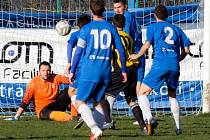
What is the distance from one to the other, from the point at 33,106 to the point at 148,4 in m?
4.48

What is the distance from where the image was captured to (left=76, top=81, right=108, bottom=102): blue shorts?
907 cm

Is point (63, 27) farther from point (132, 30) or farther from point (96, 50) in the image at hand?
point (96, 50)

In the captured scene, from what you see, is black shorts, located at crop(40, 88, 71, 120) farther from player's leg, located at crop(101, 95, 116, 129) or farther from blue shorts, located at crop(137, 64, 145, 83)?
player's leg, located at crop(101, 95, 116, 129)

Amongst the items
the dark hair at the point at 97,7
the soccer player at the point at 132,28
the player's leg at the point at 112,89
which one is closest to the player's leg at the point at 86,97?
the dark hair at the point at 97,7

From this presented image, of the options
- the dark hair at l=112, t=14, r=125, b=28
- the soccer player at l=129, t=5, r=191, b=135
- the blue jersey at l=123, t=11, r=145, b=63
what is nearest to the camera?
the soccer player at l=129, t=5, r=191, b=135

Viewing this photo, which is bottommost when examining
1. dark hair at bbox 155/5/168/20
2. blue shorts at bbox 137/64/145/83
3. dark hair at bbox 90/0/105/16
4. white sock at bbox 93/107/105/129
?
white sock at bbox 93/107/105/129

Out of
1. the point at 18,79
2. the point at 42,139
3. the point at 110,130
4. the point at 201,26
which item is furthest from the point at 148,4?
the point at 42,139

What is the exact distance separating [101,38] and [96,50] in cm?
16

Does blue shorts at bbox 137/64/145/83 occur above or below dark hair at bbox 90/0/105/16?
below

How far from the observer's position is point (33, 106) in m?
14.9

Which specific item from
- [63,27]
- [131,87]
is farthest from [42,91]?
[131,87]

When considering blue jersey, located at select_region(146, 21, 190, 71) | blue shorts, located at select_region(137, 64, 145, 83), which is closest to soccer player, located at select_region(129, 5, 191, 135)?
blue jersey, located at select_region(146, 21, 190, 71)

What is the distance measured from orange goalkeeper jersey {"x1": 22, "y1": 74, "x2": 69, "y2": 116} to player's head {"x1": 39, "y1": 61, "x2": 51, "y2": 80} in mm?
114

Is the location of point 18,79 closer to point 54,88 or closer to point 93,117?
point 54,88
